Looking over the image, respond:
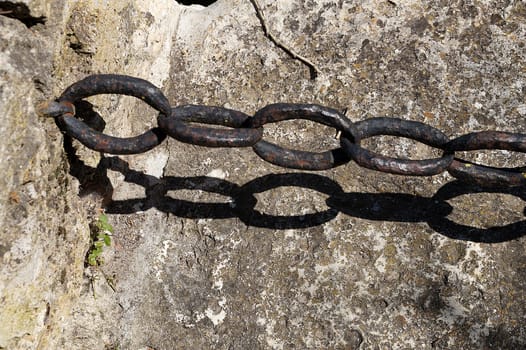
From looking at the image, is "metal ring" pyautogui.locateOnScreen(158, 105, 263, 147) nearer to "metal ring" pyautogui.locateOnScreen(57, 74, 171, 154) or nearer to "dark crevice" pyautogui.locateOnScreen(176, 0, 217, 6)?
"metal ring" pyautogui.locateOnScreen(57, 74, 171, 154)

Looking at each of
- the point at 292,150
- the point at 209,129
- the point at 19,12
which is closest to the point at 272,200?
the point at 292,150

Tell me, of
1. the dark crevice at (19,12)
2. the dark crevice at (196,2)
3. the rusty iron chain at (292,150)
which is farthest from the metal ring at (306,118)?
the dark crevice at (196,2)

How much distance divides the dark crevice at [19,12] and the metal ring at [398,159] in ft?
2.90

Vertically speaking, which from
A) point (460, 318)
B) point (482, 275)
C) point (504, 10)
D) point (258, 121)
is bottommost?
point (460, 318)

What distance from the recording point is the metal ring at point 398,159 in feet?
4.99

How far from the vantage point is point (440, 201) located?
6.40 ft

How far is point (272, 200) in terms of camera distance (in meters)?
2.03

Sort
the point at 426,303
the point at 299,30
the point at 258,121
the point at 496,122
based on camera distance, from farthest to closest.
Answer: the point at 299,30
the point at 496,122
the point at 426,303
the point at 258,121

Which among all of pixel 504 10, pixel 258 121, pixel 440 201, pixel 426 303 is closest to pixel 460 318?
pixel 426 303

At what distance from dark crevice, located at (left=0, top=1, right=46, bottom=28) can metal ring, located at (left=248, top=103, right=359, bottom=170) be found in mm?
640

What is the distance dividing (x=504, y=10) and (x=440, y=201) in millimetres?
735

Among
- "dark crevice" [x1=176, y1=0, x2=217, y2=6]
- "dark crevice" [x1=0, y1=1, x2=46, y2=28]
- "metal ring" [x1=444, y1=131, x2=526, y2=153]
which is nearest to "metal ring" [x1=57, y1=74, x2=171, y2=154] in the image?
"dark crevice" [x1=0, y1=1, x2=46, y2=28]

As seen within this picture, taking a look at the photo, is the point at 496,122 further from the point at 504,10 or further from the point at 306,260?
the point at 306,260

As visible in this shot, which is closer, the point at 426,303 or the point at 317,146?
the point at 426,303
